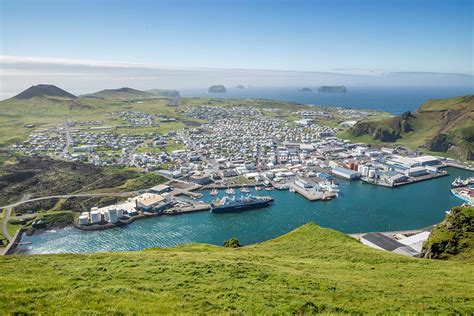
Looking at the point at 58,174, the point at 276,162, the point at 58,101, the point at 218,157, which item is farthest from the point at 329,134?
the point at 58,101

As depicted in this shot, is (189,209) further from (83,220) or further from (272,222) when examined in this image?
(83,220)

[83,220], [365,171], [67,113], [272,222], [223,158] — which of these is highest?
[67,113]

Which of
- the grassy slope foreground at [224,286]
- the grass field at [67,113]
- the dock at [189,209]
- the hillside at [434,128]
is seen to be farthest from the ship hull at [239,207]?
the grass field at [67,113]

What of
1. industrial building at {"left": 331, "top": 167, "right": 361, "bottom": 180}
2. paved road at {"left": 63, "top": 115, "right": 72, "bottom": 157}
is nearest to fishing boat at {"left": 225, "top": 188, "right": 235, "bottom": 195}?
industrial building at {"left": 331, "top": 167, "right": 361, "bottom": 180}

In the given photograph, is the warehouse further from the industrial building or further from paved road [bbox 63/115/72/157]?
paved road [bbox 63/115/72/157]

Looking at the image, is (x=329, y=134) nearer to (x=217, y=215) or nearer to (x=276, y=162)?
(x=276, y=162)

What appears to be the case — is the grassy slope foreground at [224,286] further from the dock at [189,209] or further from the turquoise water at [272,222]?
the dock at [189,209]

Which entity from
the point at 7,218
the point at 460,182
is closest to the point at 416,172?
the point at 460,182
